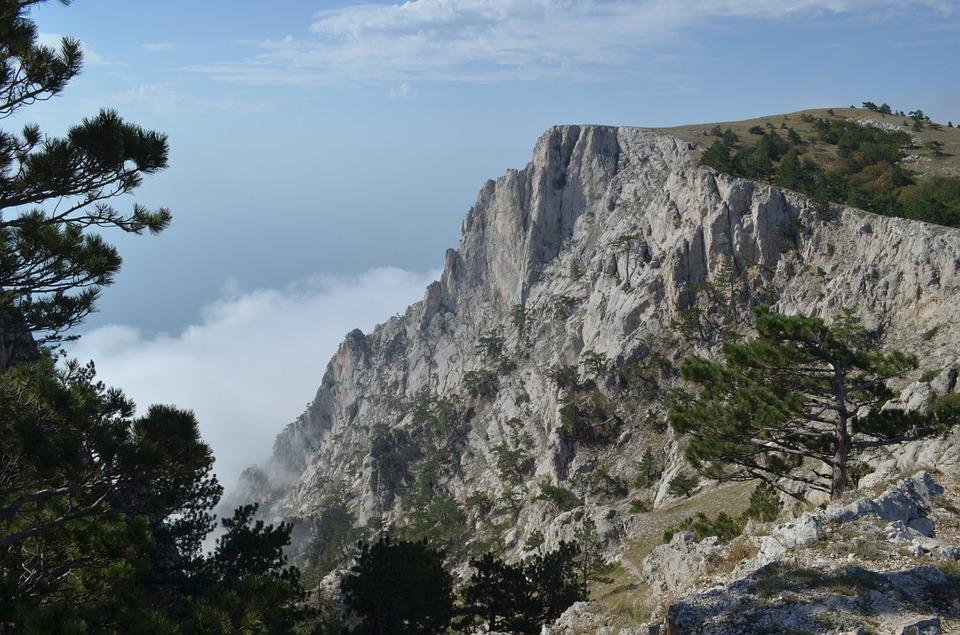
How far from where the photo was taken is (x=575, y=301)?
108 m

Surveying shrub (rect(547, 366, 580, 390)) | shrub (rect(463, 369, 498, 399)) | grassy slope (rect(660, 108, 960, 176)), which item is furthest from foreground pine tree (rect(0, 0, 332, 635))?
shrub (rect(463, 369, 498, 399))

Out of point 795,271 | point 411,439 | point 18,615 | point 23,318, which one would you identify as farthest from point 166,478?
point 411,439

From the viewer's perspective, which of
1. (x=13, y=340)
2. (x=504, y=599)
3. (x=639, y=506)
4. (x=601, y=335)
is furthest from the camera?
(x=601, y=335)

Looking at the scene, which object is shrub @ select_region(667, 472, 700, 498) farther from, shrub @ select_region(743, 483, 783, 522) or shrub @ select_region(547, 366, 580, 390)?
shrub @ select_region(547, 366, 580, 390)

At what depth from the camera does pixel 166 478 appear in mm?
11977

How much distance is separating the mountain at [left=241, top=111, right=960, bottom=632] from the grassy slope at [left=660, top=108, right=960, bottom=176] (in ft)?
10.6

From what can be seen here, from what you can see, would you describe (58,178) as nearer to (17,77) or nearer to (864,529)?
(17,77)

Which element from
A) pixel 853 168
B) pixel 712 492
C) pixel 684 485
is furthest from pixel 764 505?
pixel 853 168

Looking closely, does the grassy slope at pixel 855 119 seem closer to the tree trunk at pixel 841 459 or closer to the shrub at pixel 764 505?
the shrub at pixel 764 505

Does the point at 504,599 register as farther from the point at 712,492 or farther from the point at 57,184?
the point at 712,492

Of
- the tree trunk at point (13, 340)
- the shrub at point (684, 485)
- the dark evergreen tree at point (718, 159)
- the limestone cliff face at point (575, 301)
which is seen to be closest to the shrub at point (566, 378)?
the limestone cliff face at point (575, 301)

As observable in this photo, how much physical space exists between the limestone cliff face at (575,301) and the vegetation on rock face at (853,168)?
3.53 m

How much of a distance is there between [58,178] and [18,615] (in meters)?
7.00

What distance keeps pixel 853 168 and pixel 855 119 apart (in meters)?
30.9
